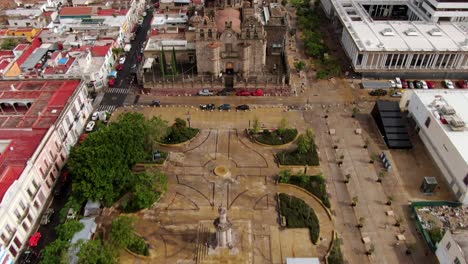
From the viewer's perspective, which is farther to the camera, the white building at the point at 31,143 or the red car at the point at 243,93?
the red car at the point at 243,93

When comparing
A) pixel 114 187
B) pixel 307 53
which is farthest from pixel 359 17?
pixel 114 187

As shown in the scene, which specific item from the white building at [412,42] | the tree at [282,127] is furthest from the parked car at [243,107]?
the white building at [412,42]

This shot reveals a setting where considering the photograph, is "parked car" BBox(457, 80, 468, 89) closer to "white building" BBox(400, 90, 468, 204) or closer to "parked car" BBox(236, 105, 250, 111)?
"white building" BBox(400, 90, 468, 204)

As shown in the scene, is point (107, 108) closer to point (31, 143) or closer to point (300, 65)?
point (31, 143)

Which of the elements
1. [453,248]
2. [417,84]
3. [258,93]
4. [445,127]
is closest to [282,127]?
[258,93]

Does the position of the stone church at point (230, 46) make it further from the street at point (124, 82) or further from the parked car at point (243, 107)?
the street at point (124, 82)

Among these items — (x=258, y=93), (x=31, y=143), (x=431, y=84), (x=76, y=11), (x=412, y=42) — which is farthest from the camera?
(x=76, y=11)

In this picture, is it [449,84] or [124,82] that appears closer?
[449,84]
